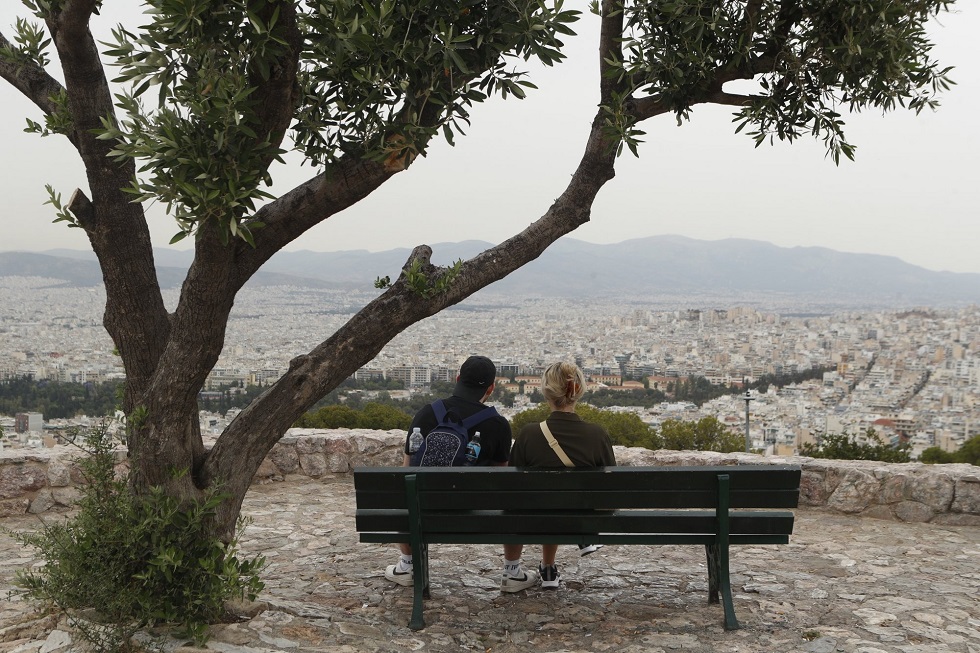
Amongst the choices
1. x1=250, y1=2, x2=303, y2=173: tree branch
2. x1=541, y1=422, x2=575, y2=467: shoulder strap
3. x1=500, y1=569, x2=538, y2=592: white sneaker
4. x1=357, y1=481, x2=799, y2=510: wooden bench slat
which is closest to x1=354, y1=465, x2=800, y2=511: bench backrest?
x1=357, y1=481, x2=799, y2=510: wooden bench slat

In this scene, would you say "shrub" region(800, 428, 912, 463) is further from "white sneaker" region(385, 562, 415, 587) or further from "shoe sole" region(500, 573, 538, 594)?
"white sneaker" region(385, 562, 415, 587)

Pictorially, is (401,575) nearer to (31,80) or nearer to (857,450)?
(31,80)

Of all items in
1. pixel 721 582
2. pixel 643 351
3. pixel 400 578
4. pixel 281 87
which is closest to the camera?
pixel 281 87

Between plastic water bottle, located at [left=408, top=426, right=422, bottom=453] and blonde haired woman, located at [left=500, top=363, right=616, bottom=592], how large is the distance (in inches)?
21.5

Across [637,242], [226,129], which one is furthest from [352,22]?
[637,242]

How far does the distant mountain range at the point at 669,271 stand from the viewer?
1556 inches

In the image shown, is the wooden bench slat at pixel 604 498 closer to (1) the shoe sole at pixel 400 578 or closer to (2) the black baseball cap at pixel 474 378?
Result: (2) the black baseball cap at pixel 474 378

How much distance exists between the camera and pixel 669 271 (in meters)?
58.9

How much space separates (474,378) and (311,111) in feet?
5.62

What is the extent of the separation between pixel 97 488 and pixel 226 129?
188 cm

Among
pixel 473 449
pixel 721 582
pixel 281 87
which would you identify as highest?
pixel 281 87

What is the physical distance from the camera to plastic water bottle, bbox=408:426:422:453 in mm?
4598

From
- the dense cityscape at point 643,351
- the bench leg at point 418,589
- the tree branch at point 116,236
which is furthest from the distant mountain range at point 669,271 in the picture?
the bench leg at point 418,589

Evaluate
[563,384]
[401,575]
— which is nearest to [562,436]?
[563,384]
